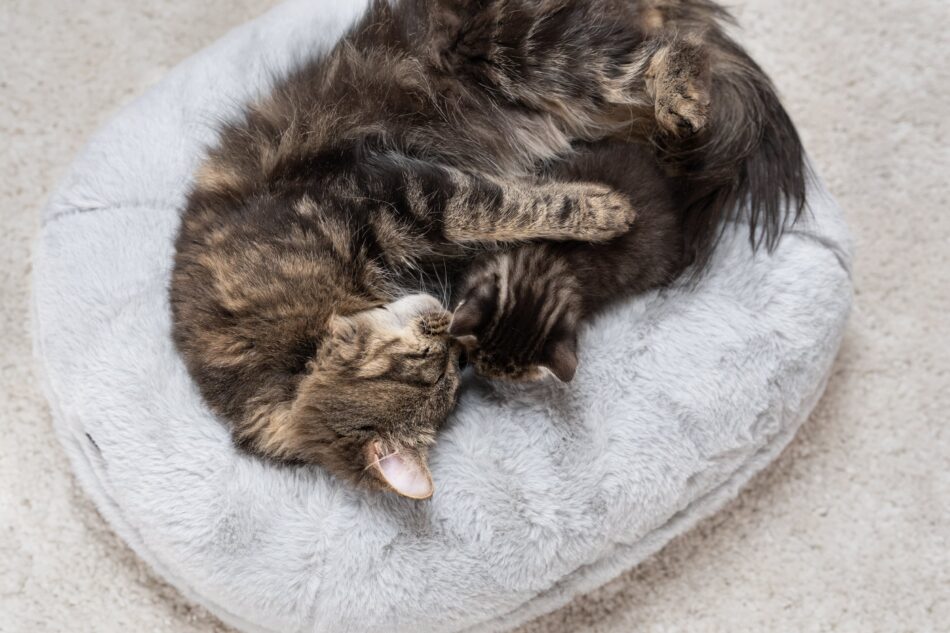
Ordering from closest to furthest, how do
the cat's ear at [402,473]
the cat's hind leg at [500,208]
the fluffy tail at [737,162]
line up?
the cat's ear at [402,473]
the cat's hind leg at [500,208]
the fluffy tail at [737,162]

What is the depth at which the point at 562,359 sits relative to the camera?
1.47 metres

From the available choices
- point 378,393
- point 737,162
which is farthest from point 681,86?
point 378,393

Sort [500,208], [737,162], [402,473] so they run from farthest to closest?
[737,162], [500,208], [402,473]

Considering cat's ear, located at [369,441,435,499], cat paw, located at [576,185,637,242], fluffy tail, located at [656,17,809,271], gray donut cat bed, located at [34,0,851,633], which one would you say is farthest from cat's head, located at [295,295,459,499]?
fluffy tail, located at [656,17,809,271]

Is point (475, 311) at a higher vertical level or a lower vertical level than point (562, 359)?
higher

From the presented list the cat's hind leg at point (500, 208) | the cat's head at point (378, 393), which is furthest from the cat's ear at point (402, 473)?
the cat's hind leg at point (500, 208)

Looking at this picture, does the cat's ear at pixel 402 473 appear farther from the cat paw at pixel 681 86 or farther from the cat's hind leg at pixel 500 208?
the cat paw at pixel 681 86

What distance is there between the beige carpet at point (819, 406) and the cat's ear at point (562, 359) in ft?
2.17

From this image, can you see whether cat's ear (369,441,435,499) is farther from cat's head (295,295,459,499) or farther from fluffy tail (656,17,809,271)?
fluffy tail (656,17,809,271)

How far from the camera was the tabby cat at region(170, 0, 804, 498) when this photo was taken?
147cm

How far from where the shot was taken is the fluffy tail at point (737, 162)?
163cm

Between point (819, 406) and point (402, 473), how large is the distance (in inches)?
45.1

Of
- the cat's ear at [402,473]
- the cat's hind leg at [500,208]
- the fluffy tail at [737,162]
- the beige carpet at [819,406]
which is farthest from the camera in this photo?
the beige carpet at [819,406]

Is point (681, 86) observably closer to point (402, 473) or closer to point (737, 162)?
point (737, 162)
